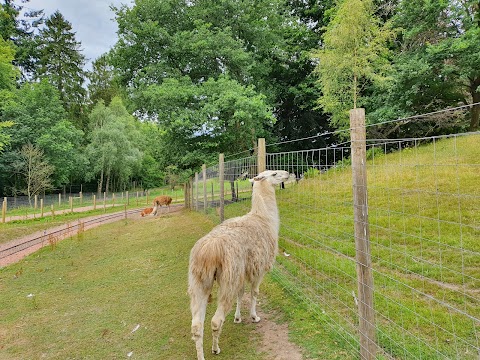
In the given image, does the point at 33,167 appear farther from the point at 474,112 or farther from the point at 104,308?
the point at 474,112

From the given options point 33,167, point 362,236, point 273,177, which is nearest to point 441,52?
point 273,177

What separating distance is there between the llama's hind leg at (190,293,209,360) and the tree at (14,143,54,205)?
26.0 metres

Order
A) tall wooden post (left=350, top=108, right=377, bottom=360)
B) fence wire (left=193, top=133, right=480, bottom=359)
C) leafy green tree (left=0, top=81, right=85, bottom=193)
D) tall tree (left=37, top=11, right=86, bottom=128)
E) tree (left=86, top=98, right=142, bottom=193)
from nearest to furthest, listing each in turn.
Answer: tall wooden post (left=350, top=108, right=377, bottom=360)
fence wire (left=193, top=133, right=480, bottom=359)
leafy green tree (left=0, top=81, right=85, bottom=193)
tree (left=86, top=98, right=142, bottom=193)
tall tree (left=37, top=11, right=86, bottom=128)

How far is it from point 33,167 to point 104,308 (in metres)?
25.5

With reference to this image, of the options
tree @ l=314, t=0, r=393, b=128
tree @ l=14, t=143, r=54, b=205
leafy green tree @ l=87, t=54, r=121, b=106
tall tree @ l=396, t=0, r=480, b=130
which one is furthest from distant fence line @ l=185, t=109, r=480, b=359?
leafy green tree @ l=87, t=54, r=121, b=106

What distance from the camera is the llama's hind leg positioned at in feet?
10.3

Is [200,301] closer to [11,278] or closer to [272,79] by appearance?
[11,278]

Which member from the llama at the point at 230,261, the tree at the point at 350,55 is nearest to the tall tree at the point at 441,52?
the tree at the point at 350,55

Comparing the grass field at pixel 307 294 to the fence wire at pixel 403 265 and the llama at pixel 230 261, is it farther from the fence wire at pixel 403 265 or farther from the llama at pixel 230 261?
the llama at pixel 230 261

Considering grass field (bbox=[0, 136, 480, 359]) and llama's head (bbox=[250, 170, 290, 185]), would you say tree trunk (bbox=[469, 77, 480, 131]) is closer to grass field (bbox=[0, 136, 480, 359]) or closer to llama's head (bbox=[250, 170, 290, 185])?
grass field (bbox=[0, 136, 480, 359])

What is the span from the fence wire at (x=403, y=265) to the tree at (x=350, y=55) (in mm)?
8634

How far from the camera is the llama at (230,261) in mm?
3271

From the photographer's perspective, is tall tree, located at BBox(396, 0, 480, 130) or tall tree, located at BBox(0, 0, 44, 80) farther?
tall tree, located at BBox(0, 0, 44, 80)

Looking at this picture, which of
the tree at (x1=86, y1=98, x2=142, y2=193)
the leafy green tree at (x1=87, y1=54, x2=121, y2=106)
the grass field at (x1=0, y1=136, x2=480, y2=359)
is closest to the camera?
the grass field at (x1=0, y1=136, x2=480, y2=359)
